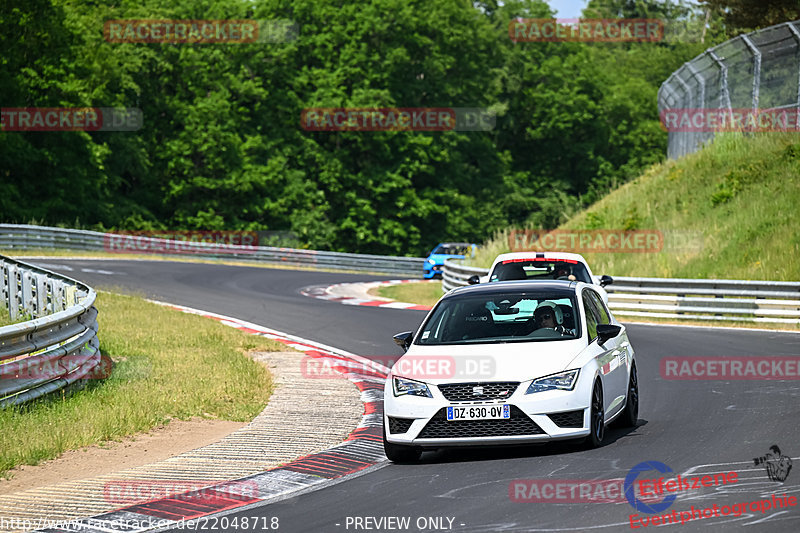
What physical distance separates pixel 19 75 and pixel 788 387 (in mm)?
45973

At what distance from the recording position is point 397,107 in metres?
67.6

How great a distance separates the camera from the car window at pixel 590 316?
10.4 metres

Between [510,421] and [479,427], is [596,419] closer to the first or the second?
[510,421]

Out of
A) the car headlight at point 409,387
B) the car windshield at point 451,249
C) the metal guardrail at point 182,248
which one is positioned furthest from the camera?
the car windshield at point 451,249

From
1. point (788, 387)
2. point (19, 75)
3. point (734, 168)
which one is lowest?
point (788, 387)

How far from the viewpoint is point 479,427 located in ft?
30.0

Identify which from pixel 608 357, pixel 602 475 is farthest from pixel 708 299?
pixel 602 475

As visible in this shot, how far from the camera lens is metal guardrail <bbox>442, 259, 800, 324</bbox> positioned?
2291cm

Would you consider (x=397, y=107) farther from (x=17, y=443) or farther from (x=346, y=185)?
(x=17, y=443)

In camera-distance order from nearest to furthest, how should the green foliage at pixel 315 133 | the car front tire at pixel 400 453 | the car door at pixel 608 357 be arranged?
the car front tire at pixel 400 453
the car door at pixel 608 357
the green foliage at pixel 315 133

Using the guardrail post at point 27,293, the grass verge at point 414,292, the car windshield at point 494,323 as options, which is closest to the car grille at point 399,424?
the car windshield at point 494,323

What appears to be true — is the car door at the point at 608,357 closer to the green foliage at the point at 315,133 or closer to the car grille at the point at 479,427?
the car grille at the point at 479,427

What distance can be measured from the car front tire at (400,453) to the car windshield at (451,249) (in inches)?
1403

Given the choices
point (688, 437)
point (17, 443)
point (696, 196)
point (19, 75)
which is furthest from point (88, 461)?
point (19, 75)
